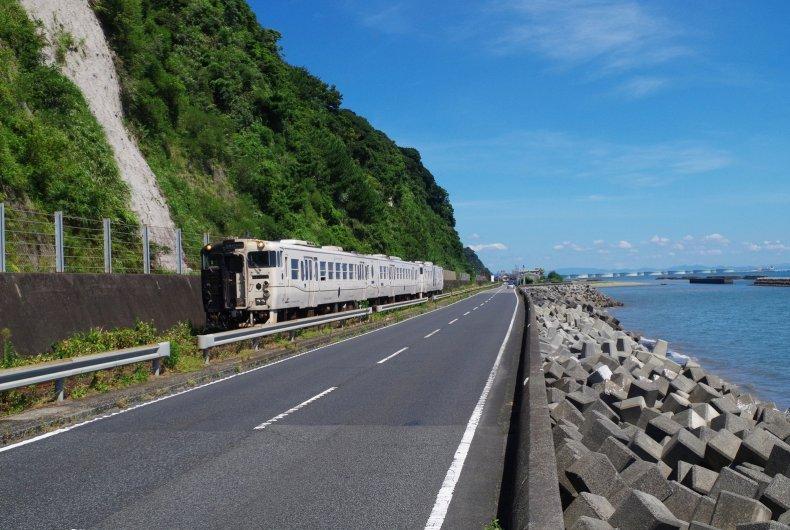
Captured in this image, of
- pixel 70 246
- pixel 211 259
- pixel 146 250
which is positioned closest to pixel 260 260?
pixel 211 259

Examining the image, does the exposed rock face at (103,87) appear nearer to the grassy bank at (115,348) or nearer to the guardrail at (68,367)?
the grassy bank at (115,348)

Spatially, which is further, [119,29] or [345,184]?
[345,184]

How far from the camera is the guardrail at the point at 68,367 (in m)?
9.71

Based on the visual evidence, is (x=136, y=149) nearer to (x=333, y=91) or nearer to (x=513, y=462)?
(x=513, y=462)

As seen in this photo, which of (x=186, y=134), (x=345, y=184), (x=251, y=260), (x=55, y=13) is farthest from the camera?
(x=345, y=184)

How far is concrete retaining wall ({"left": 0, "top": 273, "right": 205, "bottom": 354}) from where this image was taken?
1282 cm

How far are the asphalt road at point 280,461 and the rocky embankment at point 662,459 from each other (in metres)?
0.81

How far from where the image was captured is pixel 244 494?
6.23 metres

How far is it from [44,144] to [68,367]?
38.8 ft

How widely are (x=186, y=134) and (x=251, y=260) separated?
48.4 ft

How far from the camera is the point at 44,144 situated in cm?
2034

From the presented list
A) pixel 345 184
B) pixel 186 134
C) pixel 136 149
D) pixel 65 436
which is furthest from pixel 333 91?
pixel 65 436

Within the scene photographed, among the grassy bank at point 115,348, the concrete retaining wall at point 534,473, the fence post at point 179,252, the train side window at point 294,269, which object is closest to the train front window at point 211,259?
the fence post at point 179,252

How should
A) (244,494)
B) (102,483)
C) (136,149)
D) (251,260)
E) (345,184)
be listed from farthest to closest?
(345,184), (136,149), (251,260), (102,483), (244,494)
